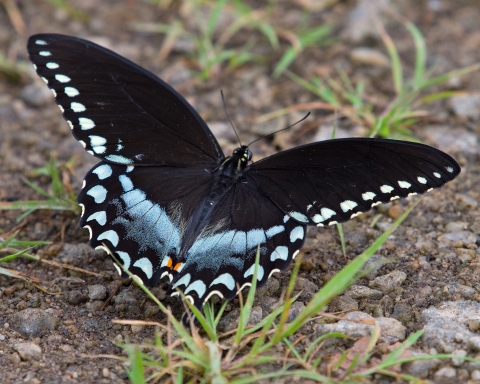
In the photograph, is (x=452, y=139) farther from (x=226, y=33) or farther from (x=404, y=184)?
(x=226, y=33)

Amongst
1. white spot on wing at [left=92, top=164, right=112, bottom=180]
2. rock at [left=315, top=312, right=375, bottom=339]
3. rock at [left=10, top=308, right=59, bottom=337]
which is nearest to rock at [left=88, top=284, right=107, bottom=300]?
rock at [left=10, top=308, right=59, bottom=337]

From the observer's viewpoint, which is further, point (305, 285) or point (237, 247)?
point (305, 285)

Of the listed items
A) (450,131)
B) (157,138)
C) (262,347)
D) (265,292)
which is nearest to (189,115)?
(157,138)

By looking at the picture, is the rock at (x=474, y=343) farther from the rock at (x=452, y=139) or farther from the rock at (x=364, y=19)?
the rock at (x=364, y=19)

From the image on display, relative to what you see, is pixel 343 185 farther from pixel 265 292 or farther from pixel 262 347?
pixel 262 347

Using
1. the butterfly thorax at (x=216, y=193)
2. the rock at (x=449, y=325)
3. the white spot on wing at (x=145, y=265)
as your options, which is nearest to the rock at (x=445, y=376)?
the rock at (x=449, y=325)

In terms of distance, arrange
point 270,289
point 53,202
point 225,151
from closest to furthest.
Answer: point 270,289, point 53,202, point 225,151

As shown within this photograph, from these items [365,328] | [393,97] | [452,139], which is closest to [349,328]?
[365,328]
